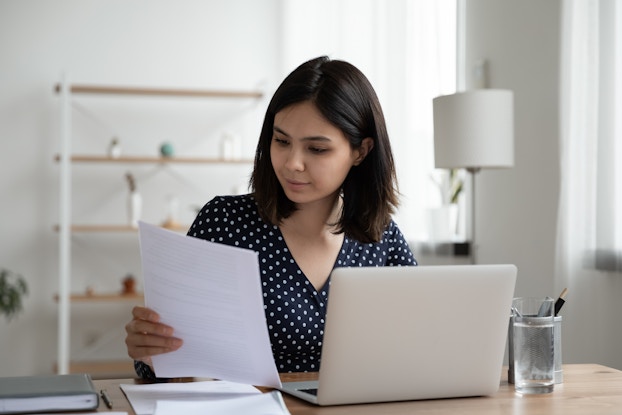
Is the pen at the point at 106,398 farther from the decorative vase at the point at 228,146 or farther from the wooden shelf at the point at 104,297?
the decorative vase at the point at 228,146

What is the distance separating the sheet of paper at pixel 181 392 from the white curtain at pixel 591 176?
1503 mm

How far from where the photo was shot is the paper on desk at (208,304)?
1.19 meters

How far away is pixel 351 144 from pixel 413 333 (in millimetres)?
634

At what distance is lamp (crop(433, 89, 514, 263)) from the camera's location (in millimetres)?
2834

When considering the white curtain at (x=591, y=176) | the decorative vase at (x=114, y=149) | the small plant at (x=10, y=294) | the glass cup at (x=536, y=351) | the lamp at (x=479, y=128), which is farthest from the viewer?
the decorative vase at (x=114, y=149)

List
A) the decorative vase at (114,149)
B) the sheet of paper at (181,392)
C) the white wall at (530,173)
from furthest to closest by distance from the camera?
the decorative vase at (114,149) < the white wall at (530,173) < the sheet of paper at (181,392)

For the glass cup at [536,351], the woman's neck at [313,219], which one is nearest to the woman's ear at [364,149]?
the woman's neck at [313,219]

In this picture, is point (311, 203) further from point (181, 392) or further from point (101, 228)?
point (101, 228)

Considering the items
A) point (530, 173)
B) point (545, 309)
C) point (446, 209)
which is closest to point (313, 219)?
point (545, 309)

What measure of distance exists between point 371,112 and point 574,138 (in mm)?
1062

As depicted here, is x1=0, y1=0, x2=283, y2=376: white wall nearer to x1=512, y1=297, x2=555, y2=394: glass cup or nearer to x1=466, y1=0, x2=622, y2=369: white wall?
x1=466, y1=0, x2=622, y2=369: white wall

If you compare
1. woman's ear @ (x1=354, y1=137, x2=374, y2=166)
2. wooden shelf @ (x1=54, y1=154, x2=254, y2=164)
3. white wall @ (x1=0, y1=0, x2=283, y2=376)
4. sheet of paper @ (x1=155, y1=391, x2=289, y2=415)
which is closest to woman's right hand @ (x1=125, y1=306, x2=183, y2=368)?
sheet of paper @ (x1=155, y1=391, x2=289, y2=415)

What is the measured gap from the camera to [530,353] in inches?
54.1

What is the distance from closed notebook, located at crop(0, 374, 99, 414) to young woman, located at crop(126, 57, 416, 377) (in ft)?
2.01
